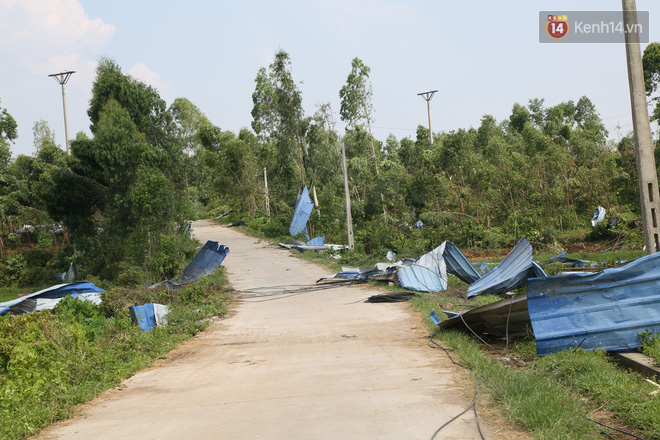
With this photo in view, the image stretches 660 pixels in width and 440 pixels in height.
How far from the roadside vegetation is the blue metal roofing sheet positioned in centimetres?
97

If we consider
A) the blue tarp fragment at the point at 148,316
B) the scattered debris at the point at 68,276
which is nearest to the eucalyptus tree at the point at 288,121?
the scattered debris at the point at 68,276

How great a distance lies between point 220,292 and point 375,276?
13.9ft

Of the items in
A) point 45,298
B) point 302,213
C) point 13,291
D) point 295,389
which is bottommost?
point 13,291

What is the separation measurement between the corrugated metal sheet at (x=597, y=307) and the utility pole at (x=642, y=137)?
192 centimetres

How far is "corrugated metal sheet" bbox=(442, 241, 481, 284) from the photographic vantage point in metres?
12.5

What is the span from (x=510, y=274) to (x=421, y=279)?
14.5ft

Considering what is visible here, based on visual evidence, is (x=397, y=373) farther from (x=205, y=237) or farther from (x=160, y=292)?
(x=205, y=237)

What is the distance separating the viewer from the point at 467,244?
20.3m

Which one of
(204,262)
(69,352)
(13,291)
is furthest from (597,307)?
(13,291)

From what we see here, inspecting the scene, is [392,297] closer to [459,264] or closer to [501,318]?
[459,264]

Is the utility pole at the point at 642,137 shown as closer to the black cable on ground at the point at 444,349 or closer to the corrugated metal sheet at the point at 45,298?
the black cable on ground at the point at 444,349

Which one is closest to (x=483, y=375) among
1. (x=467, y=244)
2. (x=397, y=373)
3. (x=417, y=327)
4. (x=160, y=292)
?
(x=397, y=373)

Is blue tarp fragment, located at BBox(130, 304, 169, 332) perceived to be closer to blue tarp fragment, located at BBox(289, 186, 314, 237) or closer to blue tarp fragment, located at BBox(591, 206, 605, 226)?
blue tarp fragment, located at BBox(591, 206, 605, 226)

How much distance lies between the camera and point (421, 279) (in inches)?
512
